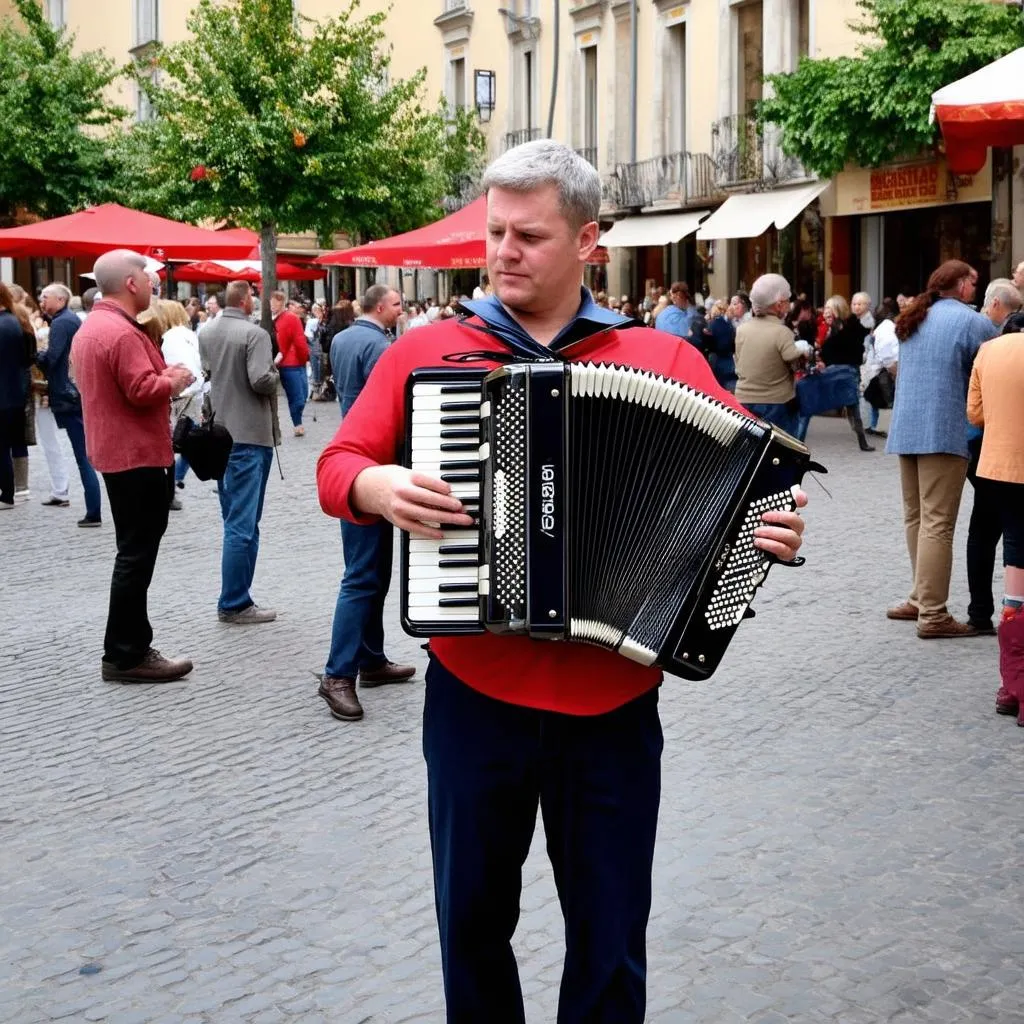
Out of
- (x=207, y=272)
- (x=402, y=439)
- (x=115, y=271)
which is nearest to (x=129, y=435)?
(x=115, y=271)

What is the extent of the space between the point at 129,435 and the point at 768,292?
657cm

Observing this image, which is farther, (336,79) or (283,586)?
(336,79)

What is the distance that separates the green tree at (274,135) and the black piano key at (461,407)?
24.1 m

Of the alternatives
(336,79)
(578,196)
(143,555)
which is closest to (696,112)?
(336,79)

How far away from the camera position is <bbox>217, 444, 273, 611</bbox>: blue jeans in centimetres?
841

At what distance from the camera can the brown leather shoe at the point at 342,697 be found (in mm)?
6543

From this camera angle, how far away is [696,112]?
2842 cm

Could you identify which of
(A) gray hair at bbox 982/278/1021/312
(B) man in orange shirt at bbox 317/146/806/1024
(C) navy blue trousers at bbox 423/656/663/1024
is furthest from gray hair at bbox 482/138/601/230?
(A) gray hair at bbox 982/278/1021/312

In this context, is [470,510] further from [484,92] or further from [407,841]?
[484,92]

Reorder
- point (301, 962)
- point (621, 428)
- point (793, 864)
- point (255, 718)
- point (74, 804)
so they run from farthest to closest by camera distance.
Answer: point (255, 718) → point (74, 804) → point (793, 864) → point (301, 962) → point (621, 428)

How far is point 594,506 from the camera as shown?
2844mm

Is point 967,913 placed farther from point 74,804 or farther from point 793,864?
point 74,804

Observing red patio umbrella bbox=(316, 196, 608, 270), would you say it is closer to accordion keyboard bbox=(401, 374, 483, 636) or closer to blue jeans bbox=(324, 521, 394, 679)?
blue jeans bbox=(324, 521, 394, 679)

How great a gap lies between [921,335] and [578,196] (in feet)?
18.1
